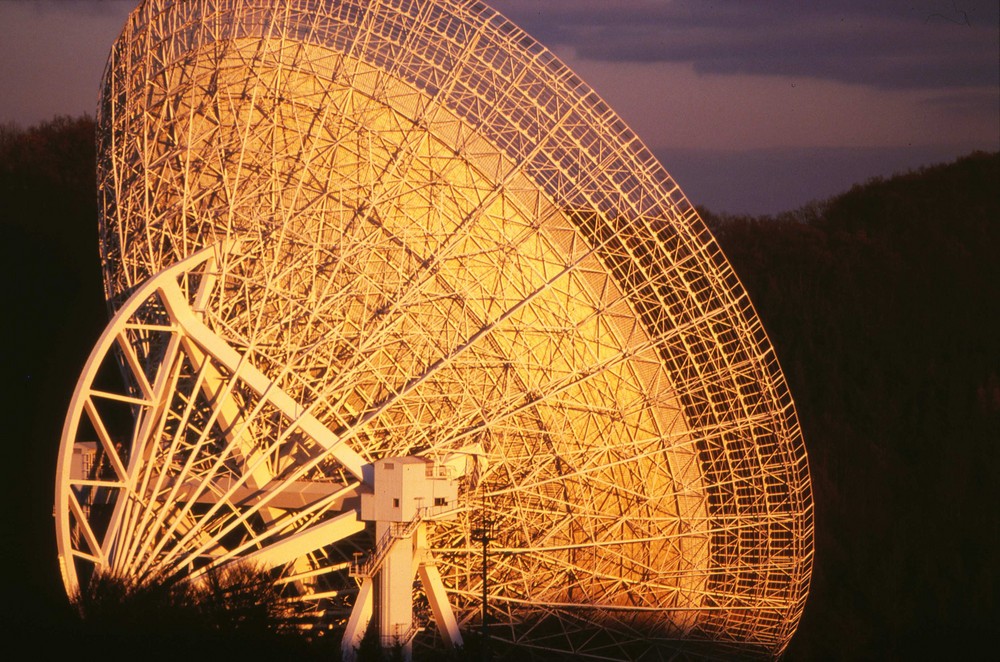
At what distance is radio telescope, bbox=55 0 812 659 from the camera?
998 inches

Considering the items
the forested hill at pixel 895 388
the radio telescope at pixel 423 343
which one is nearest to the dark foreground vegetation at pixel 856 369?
the forested hill at pixel 895 388

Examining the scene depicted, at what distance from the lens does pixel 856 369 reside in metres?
60.2

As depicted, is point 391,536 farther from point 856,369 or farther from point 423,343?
point 856,369

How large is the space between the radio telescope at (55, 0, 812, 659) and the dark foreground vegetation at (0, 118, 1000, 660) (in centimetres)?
572

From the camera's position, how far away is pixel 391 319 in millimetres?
26000

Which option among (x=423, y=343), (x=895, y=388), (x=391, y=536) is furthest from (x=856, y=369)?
(x=391, y=536)

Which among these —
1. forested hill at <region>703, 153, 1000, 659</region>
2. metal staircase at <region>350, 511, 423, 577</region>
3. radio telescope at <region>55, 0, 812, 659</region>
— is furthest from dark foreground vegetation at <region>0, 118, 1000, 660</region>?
metal staircase at <region>350, 511, 423, 577</region>

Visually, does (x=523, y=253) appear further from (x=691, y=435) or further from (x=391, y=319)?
(x=691, y=435)

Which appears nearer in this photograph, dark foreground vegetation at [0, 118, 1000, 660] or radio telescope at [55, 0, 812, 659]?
radio telescope at [55, 0, 812, 659]

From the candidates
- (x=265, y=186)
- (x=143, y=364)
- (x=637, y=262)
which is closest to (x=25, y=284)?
(x=143, y=364)

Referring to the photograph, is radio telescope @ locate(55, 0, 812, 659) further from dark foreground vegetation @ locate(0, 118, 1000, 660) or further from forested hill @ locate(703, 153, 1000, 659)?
forested hill @ locate(703, 153, 1000, 659)

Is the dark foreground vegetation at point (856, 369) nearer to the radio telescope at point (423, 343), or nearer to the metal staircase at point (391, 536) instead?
the radio telescope at point (423, 343)

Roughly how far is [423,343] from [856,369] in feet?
123

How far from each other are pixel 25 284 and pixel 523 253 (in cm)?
4237
